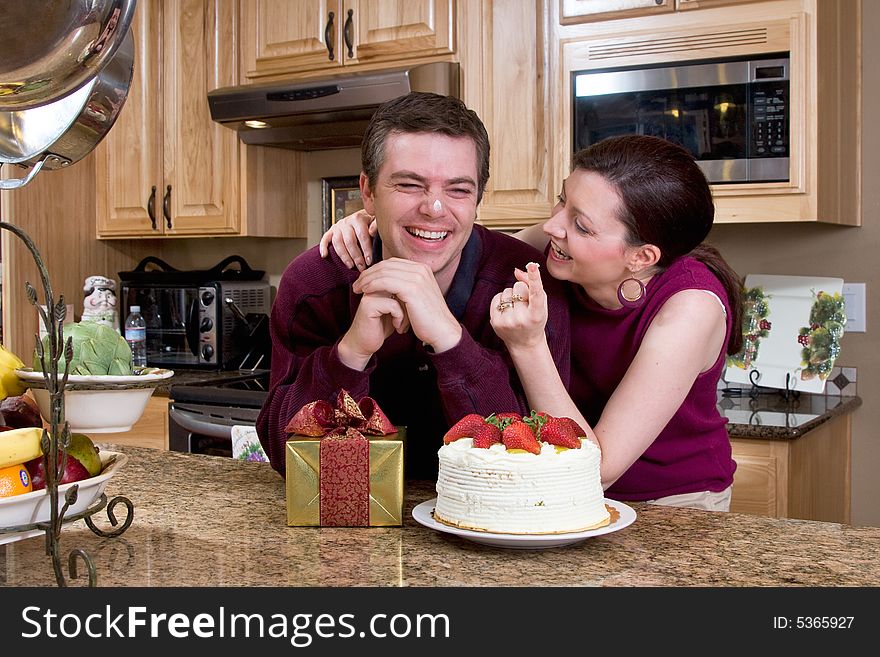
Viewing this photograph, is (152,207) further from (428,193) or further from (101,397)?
(101,397)

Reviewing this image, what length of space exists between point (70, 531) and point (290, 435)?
12.1 inches

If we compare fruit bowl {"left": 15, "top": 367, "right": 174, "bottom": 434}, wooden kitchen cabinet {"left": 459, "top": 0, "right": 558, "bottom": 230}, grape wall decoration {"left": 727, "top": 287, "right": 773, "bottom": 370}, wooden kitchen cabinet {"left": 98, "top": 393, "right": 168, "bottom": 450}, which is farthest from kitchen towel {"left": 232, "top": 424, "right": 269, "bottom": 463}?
fruit bowl {"left": 15, "top": 367, "right": 174, "bottom": 434}

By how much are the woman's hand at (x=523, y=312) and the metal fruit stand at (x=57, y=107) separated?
0.58 m

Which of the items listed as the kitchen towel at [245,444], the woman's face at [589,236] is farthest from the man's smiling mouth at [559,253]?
the kitchen towel at [245,444]

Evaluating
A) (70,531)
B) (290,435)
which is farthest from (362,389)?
(70,531)

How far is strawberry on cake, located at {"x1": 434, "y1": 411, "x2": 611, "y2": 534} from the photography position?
1.13m

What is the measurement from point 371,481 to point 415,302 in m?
0.26

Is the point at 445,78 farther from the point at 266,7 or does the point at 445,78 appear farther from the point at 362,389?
the point at 362,389

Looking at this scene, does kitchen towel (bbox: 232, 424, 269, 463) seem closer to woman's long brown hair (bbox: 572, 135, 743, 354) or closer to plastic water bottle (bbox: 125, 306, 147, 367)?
plastic water bottle (bbox: 125, 306, 147, 367)

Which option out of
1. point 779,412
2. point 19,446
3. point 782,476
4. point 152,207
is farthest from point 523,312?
point 152,207

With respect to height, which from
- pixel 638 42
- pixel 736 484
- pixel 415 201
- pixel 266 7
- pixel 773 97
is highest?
pixel 266 7

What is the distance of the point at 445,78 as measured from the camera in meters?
3.02

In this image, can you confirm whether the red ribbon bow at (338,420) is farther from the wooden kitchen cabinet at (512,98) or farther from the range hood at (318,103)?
the range hood at (318,103)

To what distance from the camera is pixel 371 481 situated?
1.25 metres
